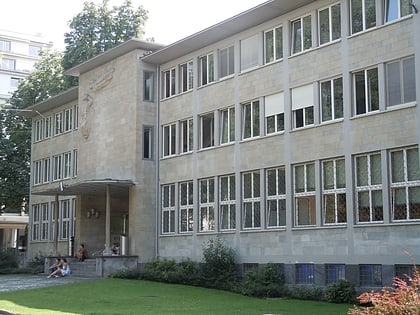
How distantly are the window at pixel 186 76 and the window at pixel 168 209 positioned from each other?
4932mm

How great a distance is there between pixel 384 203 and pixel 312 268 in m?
4.25

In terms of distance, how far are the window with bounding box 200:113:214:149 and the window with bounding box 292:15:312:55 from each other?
6.03m

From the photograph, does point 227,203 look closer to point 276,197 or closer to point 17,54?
point 276,197

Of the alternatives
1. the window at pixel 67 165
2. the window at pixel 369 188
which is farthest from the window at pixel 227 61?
the window at pixel 67 165

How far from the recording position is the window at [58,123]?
46344mm

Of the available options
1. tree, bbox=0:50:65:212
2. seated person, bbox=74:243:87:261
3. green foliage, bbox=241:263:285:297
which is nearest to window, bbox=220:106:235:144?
green foliage, bbox=241:263:285:297

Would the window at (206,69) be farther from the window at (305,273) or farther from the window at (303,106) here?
the window at (305,273)

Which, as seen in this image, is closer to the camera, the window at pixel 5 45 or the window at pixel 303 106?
the window at pixel 303 106

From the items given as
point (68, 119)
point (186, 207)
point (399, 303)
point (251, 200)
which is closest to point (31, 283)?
point (186, 207)

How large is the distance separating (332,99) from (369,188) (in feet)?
12.8

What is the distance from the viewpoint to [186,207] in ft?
108

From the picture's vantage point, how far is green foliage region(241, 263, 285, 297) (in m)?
24.7

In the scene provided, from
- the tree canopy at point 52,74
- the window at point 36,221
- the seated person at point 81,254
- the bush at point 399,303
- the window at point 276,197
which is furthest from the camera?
the tree canopy at point 52,74

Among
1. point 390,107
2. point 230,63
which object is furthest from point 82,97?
point 390,107
